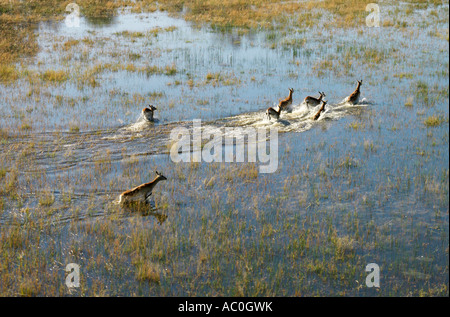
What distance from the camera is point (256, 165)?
1266 centimetres

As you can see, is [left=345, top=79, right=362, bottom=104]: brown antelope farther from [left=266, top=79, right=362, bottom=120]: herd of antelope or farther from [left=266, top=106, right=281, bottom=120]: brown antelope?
[left=266, top=106, right=281, bottom=120]: brown antelope

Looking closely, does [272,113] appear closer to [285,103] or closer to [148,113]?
[285,103]

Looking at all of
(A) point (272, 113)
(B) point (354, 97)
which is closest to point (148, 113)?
(A) point (272, 113)

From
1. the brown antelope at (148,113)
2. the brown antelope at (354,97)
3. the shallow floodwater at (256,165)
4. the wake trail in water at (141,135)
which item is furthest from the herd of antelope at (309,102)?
the brown antelope at (148,113)

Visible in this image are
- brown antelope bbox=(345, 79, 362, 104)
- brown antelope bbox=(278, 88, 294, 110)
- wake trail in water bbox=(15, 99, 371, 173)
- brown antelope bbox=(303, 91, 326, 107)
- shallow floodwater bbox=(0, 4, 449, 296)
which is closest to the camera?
shallow floodwater bbox=(0, 4, 449, 296)

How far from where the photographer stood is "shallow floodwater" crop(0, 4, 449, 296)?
27.9ft

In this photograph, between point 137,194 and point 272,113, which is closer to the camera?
point 137,194

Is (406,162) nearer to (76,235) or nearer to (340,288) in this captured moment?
(340,288)

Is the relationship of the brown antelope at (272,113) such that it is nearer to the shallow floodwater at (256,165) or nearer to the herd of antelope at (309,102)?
the herd of antelope at (309,102)

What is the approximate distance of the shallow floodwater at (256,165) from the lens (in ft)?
27.9

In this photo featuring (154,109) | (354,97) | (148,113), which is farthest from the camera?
(354,97)

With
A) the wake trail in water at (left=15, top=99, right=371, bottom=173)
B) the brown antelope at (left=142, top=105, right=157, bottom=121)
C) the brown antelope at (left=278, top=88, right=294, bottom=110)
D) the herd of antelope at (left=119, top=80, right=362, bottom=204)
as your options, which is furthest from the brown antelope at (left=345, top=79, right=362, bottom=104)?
the brown antelope at (left=142, top=105, right=157, bottom=121)

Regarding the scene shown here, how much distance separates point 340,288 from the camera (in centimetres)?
789
